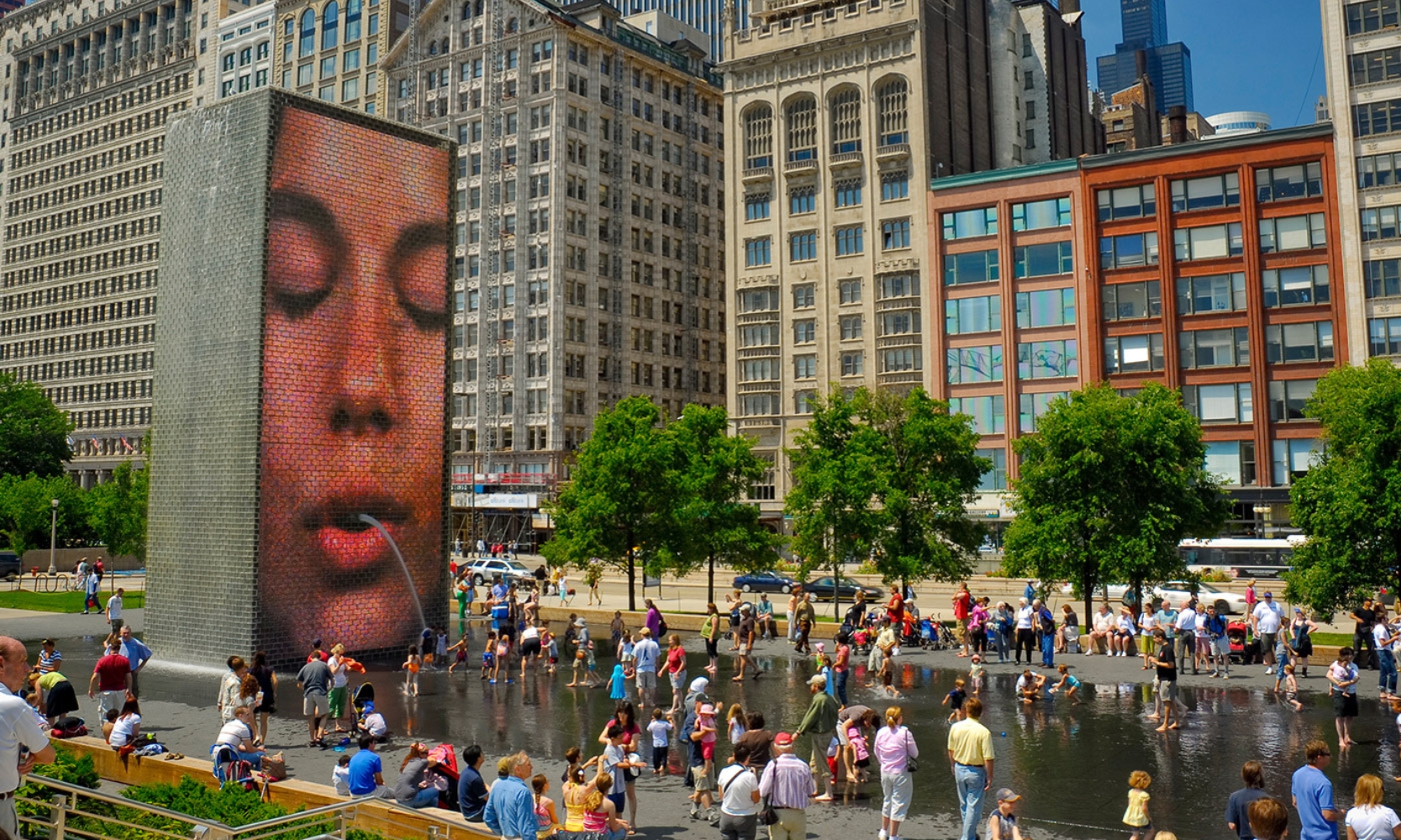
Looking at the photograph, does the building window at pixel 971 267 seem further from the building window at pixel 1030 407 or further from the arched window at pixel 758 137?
the arched window at pixel 758 137

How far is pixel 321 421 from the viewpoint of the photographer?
30.8 m

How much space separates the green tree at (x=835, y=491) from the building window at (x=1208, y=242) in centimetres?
3318

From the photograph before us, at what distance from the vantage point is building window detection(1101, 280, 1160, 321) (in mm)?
69875

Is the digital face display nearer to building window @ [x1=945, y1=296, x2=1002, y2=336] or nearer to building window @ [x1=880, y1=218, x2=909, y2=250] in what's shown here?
building window @ [x1=945, y1=296, x2=1002, y2=336]

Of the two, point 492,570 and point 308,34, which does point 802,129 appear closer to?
point 492,570

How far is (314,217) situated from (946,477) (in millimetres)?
26963

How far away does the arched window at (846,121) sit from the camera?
8125 centimetres

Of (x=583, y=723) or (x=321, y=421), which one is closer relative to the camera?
(x=583, y=723)

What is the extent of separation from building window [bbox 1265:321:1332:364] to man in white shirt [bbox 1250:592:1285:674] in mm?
42789

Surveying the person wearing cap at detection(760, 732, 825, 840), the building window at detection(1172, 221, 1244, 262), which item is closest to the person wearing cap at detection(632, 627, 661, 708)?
the person wearing cap at detection(760, 732, 825, 840)

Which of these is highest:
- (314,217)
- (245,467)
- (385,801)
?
(314,217)

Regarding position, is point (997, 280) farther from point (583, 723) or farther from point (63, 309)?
point (63, 309)

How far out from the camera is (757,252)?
85125 millimetres

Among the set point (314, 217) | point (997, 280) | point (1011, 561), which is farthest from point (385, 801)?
point (997, 280)
